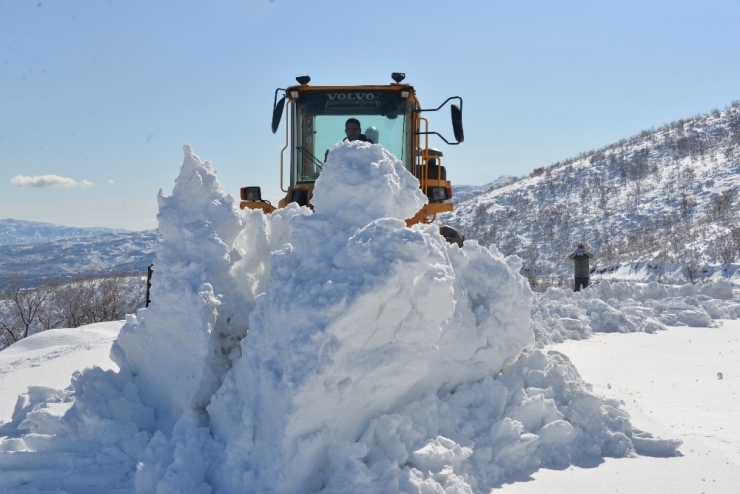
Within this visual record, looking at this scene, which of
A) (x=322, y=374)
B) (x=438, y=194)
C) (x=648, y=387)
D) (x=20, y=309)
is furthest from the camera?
(x=20, y=309)

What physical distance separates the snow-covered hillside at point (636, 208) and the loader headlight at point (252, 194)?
15.1m

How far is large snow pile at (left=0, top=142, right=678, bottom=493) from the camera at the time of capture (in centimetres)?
313

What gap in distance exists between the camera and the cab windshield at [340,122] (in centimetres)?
650

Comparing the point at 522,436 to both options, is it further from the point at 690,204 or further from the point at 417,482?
the point at 690,204

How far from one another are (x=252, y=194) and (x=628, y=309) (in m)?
6.62

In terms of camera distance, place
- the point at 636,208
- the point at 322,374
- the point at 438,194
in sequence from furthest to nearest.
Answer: the point at 636,208 → the point at 438,194 → the point at 322,374

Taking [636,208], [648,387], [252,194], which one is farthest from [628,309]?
[636,208]

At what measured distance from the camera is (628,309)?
10273 millimetres

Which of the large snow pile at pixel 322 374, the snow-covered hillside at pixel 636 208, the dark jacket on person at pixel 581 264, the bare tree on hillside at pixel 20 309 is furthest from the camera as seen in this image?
the snow-covered hillside at pixel 636 208

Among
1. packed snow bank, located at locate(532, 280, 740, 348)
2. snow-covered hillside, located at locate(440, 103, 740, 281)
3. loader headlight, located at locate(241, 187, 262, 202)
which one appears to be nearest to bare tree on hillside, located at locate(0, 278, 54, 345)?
loader headlight, located at locate(241, 187, 262, 202)

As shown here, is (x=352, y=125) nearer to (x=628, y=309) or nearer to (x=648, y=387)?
(x=648, y=387)

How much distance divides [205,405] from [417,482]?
4.56 feet

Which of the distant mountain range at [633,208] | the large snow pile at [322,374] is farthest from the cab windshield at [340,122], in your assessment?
the distant mountain range at [633,208]

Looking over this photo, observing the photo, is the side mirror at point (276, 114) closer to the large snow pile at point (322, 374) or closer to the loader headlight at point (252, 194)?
the loader headlight at point (252, 194)
